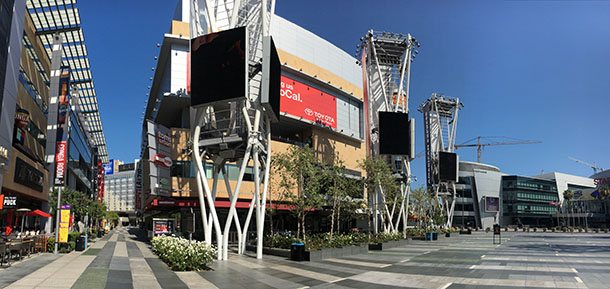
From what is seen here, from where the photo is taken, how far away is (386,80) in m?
61.4

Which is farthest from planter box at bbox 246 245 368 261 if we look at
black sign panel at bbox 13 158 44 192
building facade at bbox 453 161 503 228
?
building facade at bbox 453 161 503 228

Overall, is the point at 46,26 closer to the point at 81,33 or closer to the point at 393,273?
the point at 81,33

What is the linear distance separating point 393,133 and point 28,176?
41.1m

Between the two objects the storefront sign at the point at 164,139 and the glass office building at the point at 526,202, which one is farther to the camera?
the glass office building at the point at 526,202

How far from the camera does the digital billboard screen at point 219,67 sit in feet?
89.6

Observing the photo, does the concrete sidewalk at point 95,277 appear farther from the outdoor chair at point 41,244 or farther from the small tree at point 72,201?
the small tree at point 72,201

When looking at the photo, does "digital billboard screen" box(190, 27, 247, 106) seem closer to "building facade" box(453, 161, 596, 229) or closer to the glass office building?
"building facade" box(453, 161, 596, 229)

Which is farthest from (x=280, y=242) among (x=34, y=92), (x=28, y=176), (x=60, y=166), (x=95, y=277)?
(x=34, y=92)

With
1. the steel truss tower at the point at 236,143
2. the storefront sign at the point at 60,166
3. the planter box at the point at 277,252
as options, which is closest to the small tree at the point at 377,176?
the steel truss tower at the point at 236,143

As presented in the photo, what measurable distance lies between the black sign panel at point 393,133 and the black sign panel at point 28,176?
39253mm

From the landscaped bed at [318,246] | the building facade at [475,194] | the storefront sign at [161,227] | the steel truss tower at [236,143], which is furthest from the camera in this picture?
the building facade at [475,194]

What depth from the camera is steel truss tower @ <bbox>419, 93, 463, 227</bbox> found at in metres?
93.4

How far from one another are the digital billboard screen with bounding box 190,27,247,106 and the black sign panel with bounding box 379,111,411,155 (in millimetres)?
32887

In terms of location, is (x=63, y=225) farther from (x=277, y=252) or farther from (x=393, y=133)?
(x=393, y=133)
